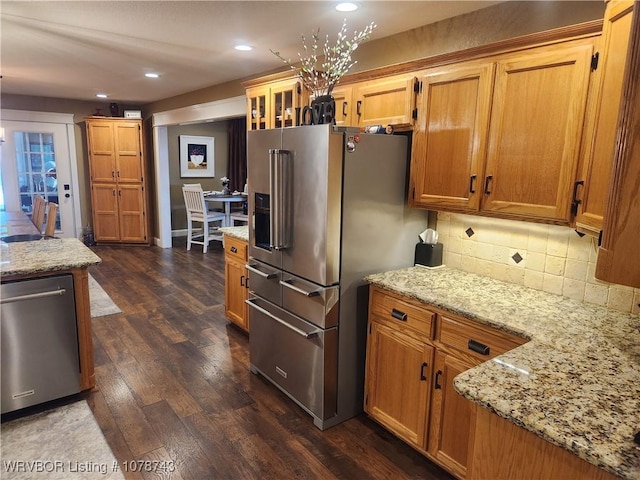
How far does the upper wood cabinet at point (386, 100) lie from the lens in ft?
7.77

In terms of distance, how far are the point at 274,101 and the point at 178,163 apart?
5.29m

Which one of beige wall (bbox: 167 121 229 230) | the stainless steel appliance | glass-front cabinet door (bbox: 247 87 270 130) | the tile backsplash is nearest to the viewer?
the tile backsplash

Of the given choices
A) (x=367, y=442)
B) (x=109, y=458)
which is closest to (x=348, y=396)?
(x=367, y=442)

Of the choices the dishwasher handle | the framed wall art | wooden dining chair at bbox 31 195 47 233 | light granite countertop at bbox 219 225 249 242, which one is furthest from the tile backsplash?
the framed wall art

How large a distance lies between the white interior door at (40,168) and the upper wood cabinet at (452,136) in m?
6.70

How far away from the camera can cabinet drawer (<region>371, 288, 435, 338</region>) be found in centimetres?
204

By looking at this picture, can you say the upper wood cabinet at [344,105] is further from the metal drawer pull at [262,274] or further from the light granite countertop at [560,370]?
the light granite countertop at [560,370]

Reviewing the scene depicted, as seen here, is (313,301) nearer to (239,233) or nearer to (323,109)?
(323,109)

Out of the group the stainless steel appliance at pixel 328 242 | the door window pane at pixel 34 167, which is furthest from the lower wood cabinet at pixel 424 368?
the door window pane at pixel 34 167

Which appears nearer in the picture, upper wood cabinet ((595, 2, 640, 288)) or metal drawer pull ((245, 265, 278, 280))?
upper wood cabinet ((595, 2, 640, 288))

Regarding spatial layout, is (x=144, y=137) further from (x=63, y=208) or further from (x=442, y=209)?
(x=442, y=209)

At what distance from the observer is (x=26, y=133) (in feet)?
21.4

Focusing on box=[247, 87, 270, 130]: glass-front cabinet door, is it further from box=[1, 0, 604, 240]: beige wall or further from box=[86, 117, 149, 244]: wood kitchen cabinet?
box=[86, 117, 149, 244]: wood kitchen cabinet

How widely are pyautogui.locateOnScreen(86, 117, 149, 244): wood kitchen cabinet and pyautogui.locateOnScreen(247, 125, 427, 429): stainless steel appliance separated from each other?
5122 millimetres
